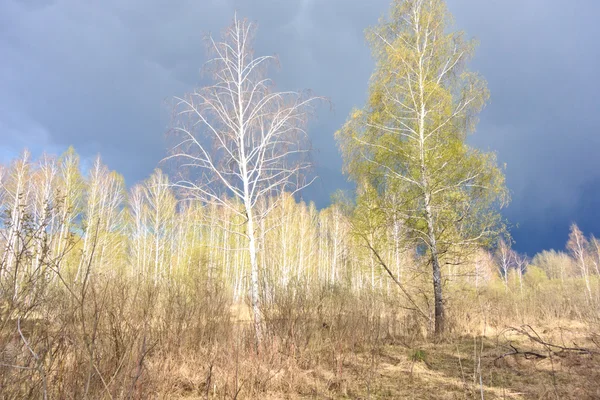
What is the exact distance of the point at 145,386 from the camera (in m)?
3.23

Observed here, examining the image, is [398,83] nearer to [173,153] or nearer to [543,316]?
[173,153]

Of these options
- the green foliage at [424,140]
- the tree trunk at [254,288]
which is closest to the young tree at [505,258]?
the green foliage at [424,140]

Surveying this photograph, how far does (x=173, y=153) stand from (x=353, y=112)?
552 centimetres

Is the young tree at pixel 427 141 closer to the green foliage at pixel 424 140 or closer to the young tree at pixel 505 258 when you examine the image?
the green foliage at pixel 424 140

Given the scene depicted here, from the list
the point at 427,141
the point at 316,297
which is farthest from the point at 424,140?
the point at 316,297

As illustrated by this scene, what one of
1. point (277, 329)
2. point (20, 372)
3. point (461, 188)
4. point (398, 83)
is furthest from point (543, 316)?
point (20, 372)

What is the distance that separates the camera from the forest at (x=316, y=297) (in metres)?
2.68

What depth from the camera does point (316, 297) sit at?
5.79 m

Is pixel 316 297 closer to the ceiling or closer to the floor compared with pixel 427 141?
closer to the floor

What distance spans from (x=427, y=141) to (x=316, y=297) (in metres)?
5.42

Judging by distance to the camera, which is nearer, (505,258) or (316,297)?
(316,297)

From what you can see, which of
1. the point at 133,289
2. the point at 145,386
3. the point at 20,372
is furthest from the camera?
the point at 133,289

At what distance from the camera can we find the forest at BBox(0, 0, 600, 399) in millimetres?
2684

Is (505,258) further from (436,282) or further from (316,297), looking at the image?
(316,297)
